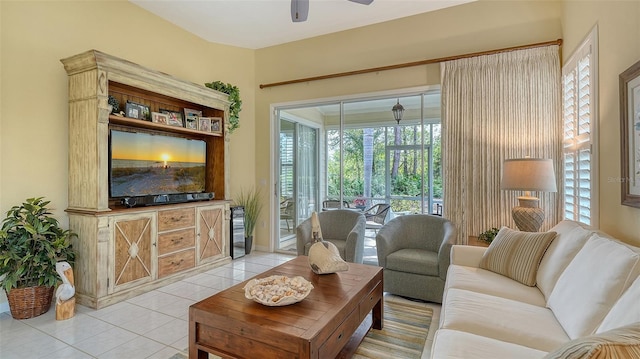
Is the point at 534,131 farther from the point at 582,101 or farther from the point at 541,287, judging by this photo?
the point at 541,287

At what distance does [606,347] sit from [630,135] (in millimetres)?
1763

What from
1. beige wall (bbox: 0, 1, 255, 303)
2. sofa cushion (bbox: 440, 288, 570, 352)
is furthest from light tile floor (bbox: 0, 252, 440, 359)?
beige wall (bbox: 0, 1, 255, 303)

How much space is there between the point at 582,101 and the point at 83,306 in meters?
4.95

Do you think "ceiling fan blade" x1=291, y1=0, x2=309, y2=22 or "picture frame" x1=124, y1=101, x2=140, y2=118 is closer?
"ceiling fan blade" x1=291, y1=0, x2=309, y2=22

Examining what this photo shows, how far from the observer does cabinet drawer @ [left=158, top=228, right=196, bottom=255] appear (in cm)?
356

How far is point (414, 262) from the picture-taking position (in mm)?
3047

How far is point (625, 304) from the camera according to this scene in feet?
3.75

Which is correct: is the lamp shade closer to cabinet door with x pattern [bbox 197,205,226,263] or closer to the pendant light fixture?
the pendant light fixture

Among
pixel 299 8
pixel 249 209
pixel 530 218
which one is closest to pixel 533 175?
pixel 530 218

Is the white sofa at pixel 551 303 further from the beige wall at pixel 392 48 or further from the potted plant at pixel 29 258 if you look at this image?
the potted plant at pixel 29 258

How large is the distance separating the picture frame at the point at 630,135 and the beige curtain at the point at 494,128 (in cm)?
150

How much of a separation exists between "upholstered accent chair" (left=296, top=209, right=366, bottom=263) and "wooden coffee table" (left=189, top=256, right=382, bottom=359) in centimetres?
129

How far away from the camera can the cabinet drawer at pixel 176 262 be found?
3.56 metres

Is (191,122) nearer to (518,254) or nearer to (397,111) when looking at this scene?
(397,111)
